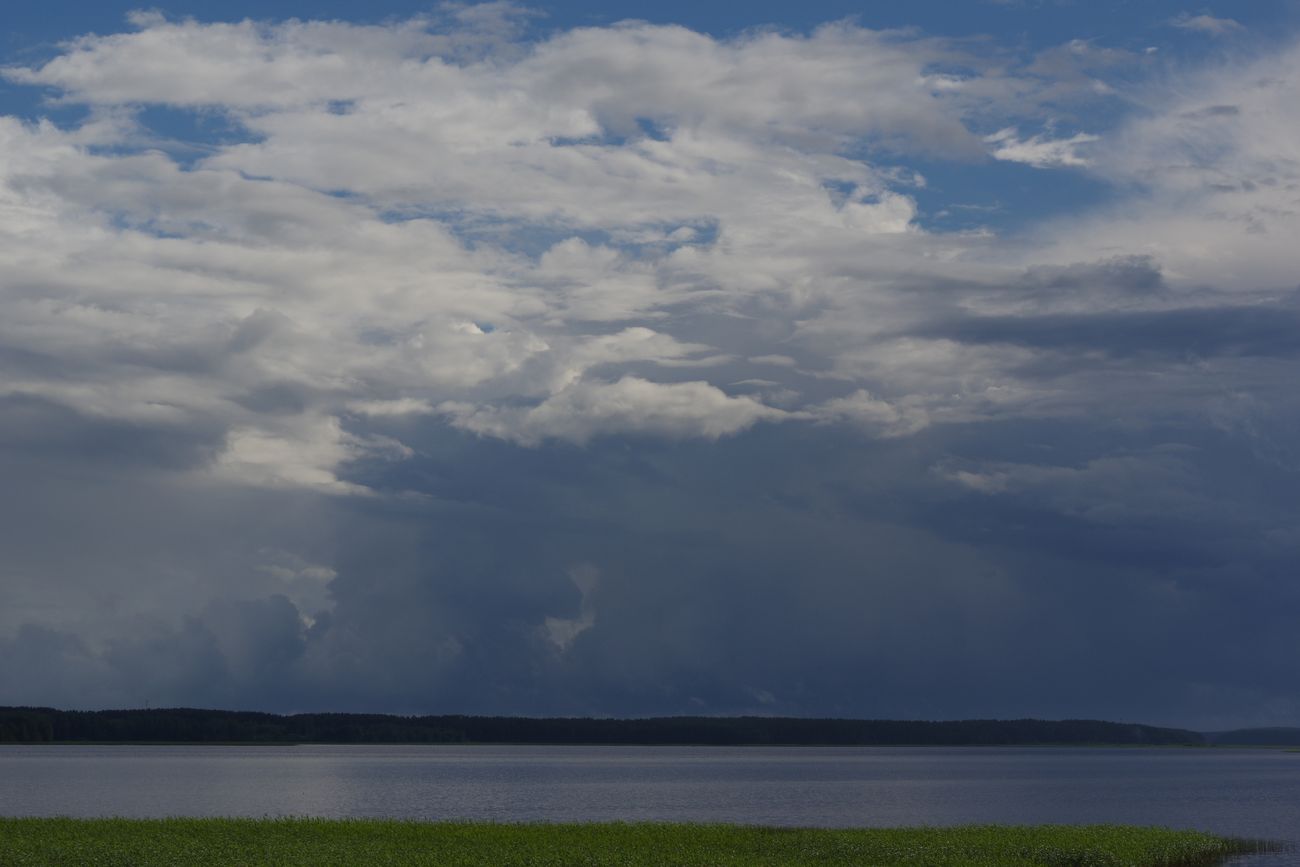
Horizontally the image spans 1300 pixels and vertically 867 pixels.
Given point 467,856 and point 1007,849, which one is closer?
point 467,856

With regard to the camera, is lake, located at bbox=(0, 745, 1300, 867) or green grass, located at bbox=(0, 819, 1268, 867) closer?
green grass, located at bbox=(0, 819, 1268, 867)

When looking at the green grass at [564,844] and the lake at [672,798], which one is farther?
the lake at [672,798]

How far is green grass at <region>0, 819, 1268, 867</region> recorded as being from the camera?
180 ft

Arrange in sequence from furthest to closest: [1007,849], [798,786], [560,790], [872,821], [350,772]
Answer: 1. [350,772]
2. [798,786]
3. [560,790]
4. [872,821]
5. [1007,849]

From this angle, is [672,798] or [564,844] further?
[672,798]

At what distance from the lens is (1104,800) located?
125438 mm

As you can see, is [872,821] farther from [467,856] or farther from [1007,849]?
[467,856]

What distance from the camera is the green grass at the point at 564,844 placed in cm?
5475

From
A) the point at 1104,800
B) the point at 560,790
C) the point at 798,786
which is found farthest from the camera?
the point at 798,786

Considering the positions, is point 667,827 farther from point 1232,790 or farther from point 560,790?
point 1232,790

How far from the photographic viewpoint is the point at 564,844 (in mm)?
62906

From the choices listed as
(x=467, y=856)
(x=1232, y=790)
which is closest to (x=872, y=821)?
(x=467, y=856)

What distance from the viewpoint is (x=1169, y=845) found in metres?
64.8

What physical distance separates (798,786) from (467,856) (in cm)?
10265
